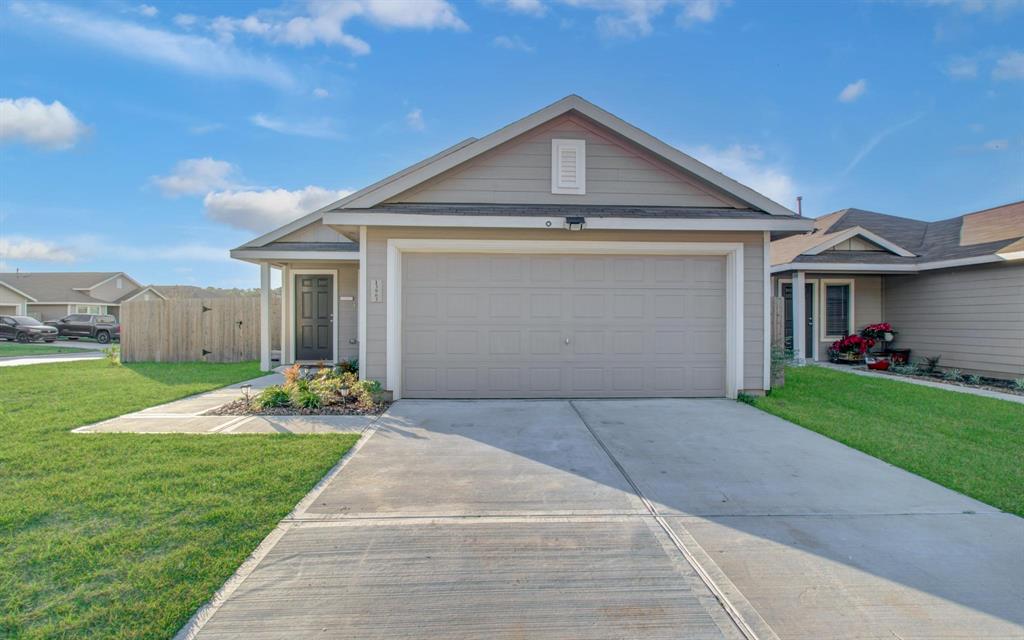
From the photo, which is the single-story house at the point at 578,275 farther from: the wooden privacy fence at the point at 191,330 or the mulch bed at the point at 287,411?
the wooden privacy fence at the point at 191,330

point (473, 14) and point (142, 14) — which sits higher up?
point (473, 14)

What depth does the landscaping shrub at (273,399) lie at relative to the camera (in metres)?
6.89

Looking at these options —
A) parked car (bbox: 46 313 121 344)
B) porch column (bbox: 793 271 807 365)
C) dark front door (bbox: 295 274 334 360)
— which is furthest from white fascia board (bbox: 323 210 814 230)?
parked car (bbox: 46 313 121 344)

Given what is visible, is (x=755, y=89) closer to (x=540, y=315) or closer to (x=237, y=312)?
(x=540, y=315)

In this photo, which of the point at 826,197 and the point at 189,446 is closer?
the point at 189,446

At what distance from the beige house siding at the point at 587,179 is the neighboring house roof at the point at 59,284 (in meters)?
39.5

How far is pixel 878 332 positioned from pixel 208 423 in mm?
15531

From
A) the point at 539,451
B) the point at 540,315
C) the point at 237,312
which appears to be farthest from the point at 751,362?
the point at 237,312

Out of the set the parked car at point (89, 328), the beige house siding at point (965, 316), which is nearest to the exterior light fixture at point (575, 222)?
the beige house siding at point (965, 316)

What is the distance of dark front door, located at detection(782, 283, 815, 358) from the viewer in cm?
1355

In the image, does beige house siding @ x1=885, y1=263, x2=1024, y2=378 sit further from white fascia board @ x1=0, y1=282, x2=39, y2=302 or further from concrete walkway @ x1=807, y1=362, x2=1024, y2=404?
white fascia board @ x1=0, y1=282, x2=39, y2=302

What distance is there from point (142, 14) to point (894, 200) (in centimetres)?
2395

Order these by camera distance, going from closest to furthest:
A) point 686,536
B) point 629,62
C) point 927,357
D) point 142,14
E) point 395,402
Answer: point 686,536 → point 395,402 → point 142,14 → point 629,62 → point 927,357

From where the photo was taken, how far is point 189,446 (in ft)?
16.6
